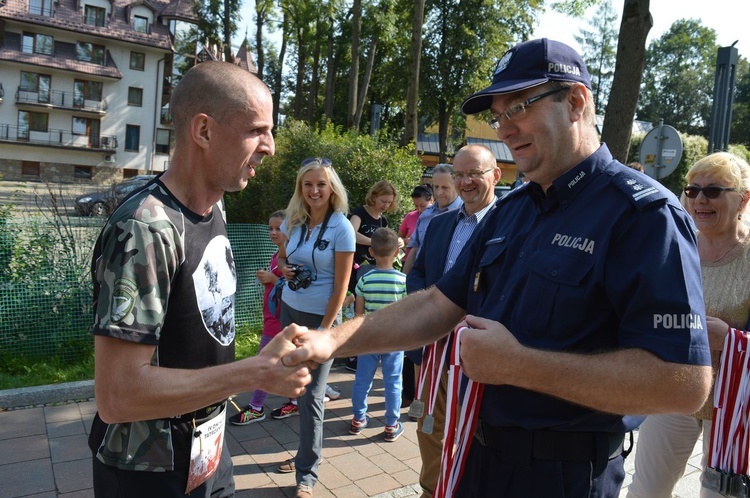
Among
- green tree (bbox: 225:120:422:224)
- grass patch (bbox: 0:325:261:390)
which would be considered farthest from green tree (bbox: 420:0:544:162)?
grass patch (bbox: 0:325:261:390)

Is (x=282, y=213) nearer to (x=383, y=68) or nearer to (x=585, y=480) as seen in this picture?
(x=585, y=480)

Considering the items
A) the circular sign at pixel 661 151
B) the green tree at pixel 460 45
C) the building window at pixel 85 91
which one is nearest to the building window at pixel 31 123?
the building window at pixel 85 91

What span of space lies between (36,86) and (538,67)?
155 feet

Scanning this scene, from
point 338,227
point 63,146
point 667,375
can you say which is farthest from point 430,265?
point 63,146

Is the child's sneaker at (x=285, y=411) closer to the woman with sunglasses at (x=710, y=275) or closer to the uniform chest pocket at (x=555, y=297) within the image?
the woman with sunglasses at (x=710, y=275)

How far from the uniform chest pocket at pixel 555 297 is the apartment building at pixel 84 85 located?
147 feet

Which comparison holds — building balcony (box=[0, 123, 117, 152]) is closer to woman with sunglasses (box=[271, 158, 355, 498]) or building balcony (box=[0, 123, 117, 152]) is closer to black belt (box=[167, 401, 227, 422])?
woman with sunglasses (box=[271, 158, 355, 498])

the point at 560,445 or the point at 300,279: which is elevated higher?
the point at 300,279

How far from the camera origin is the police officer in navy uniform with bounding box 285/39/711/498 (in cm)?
166

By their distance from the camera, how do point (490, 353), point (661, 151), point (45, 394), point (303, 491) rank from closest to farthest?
point (490, 353) < point (303, 491) < point (45, 394) < point (661, 151)

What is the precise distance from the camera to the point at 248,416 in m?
5.29

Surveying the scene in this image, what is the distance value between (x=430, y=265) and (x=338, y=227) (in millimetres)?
778

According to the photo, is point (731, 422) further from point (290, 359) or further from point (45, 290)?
point (45, 290)

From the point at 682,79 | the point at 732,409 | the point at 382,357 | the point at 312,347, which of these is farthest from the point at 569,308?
the point at 682,79
